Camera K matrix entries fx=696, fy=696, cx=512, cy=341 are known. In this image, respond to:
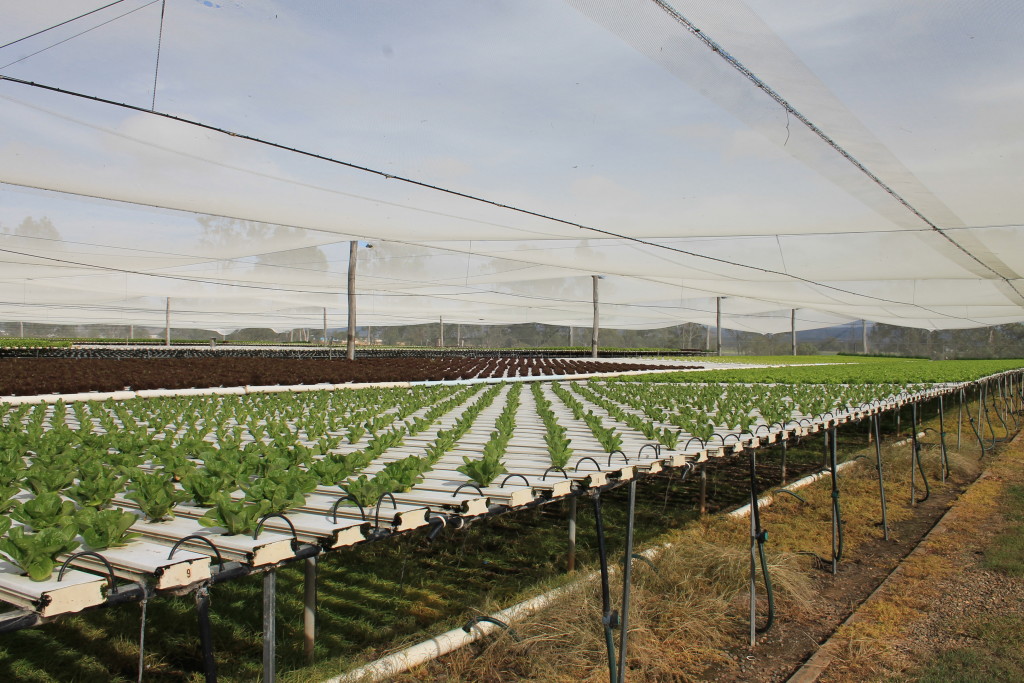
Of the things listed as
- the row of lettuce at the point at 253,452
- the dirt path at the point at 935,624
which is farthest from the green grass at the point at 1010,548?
the row of lettuce at the point at 253,452

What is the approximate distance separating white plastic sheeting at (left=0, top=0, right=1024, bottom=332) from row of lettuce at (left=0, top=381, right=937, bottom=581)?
11.8ft

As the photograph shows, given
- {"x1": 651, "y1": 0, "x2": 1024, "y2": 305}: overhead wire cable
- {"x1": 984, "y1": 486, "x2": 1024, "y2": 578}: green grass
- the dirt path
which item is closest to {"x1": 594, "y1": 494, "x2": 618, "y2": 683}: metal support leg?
the dirt path

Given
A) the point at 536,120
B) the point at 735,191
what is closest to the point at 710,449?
the point at 536,120

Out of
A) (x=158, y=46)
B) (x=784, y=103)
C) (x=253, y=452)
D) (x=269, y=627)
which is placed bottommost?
(x=269, y=627)

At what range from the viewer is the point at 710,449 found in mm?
5078

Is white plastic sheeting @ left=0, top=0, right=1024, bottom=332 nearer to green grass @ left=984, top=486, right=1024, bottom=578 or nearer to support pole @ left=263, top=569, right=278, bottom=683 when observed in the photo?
green grass @ left=984, top=486, right=1024, bottom=578

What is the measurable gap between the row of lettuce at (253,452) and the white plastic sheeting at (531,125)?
3589mm

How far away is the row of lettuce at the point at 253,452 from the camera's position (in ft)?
8.19

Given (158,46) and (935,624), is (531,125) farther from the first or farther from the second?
(935,624)

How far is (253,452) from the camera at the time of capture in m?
4.21

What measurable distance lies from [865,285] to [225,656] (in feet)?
85.0

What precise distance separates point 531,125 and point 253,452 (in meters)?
6.73

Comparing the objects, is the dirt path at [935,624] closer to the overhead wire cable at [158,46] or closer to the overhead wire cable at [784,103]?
the overhead wire cable at [784,103]

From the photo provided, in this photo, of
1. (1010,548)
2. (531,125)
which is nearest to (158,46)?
(531,125)
